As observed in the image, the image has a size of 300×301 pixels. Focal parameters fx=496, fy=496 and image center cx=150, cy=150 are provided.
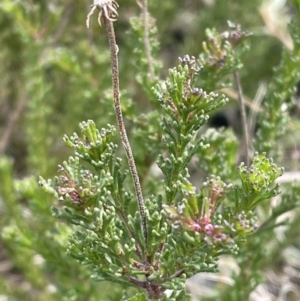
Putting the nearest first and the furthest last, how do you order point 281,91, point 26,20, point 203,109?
1. point 203,109
2. point 281,91
3. point 26,20

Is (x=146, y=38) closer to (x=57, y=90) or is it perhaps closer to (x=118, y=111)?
(x=118, y=111)

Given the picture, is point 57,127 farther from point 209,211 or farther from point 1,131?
point 209,211

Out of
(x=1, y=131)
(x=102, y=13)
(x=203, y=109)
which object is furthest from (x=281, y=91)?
(x=1, y=131)

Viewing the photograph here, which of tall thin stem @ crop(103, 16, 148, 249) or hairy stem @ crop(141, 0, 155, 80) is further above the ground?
hairy stem @ crop(141, 0, 155, 80)

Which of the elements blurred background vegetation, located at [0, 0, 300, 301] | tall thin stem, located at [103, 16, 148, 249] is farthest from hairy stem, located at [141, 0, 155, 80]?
tall thin stem, located at [103, 16, 148, 249]

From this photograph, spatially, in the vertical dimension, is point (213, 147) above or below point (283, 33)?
below

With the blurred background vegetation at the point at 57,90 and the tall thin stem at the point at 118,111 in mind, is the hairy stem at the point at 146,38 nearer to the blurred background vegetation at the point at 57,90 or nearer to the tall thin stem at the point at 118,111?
the blurred background vegetation at the point at 57,90

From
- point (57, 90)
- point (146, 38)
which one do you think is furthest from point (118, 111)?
point (57, 90)

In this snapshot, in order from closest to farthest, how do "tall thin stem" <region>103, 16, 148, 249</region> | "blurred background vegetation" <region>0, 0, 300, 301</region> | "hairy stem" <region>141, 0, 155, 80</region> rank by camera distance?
"tall thin stem" <region>103, 16, 148, 249</region>, "hairy stem" <region>141, 0, 155, 80</region>, "blurred background vegetation" <region>0, 0, 300, 301</region>

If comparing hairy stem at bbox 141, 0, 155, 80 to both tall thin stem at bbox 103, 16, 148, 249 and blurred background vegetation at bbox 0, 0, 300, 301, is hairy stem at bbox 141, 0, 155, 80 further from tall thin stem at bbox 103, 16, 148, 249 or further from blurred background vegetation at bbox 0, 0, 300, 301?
tall thin stem at bbox 103, 16, 148, 249
